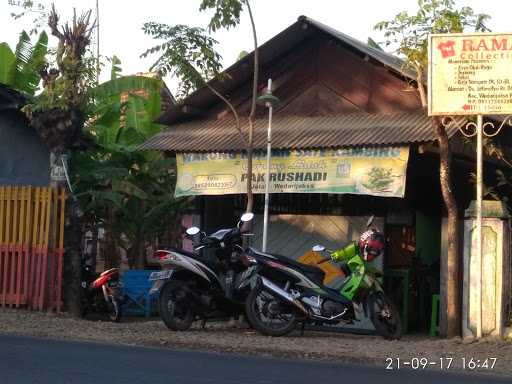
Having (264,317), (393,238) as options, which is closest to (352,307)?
(264,317)

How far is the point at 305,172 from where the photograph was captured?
12.9m

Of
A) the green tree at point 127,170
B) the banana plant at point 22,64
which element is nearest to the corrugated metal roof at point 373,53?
the green tree at point 127,170

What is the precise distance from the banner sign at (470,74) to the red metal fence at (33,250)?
6076 millimetres

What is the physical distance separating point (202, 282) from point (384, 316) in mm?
2432

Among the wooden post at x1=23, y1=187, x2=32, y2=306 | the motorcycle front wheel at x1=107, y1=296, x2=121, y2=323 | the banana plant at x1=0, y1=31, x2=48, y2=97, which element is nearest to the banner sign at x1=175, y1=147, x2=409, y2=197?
the motorcycle front wheel at x1=107, y1=296, x2=121, y2=323

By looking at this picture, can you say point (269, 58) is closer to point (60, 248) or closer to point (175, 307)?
point (60, 248)

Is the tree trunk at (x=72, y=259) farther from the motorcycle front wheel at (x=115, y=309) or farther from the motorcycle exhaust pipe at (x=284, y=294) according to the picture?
the motorcycle exhaust pipe at (x=284, y=294)

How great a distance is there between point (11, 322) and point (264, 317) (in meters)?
3.56

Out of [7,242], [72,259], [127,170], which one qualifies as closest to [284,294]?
[72,259]

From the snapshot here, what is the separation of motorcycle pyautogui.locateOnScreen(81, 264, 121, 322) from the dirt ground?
63.6 inches

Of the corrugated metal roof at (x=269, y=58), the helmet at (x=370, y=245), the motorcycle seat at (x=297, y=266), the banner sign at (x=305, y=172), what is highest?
the corrugated metal roof at (x=269, y=58)

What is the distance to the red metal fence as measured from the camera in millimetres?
13344

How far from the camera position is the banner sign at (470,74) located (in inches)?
420
